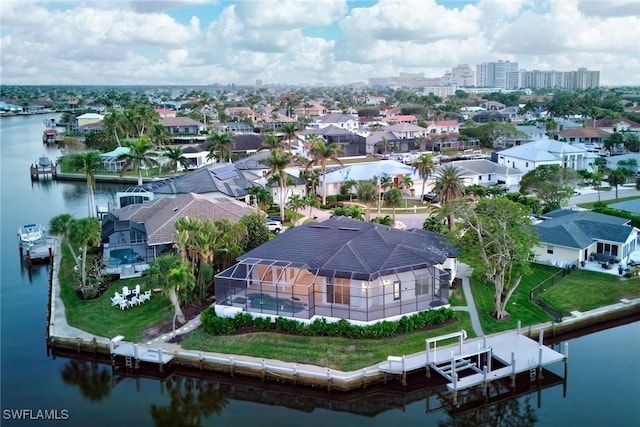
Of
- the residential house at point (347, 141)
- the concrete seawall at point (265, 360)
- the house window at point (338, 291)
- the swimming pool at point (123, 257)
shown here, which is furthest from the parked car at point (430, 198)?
the residential house at point (347, 141)

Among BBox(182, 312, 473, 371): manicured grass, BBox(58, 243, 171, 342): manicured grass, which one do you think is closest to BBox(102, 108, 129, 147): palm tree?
BBox(58, 243, 171, 342): manicured grass

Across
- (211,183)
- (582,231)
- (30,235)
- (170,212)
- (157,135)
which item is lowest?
(30,235)

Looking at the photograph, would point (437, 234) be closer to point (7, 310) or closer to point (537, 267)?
point (537, 267)

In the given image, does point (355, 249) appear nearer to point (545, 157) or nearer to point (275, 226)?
point (275, 226)

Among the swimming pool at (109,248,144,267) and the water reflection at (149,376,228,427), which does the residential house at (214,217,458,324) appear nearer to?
the water reflection at (149,376,228,427)

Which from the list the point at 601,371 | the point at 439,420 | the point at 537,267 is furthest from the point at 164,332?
the point at 537,267

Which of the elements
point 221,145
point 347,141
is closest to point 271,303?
point 221,145
